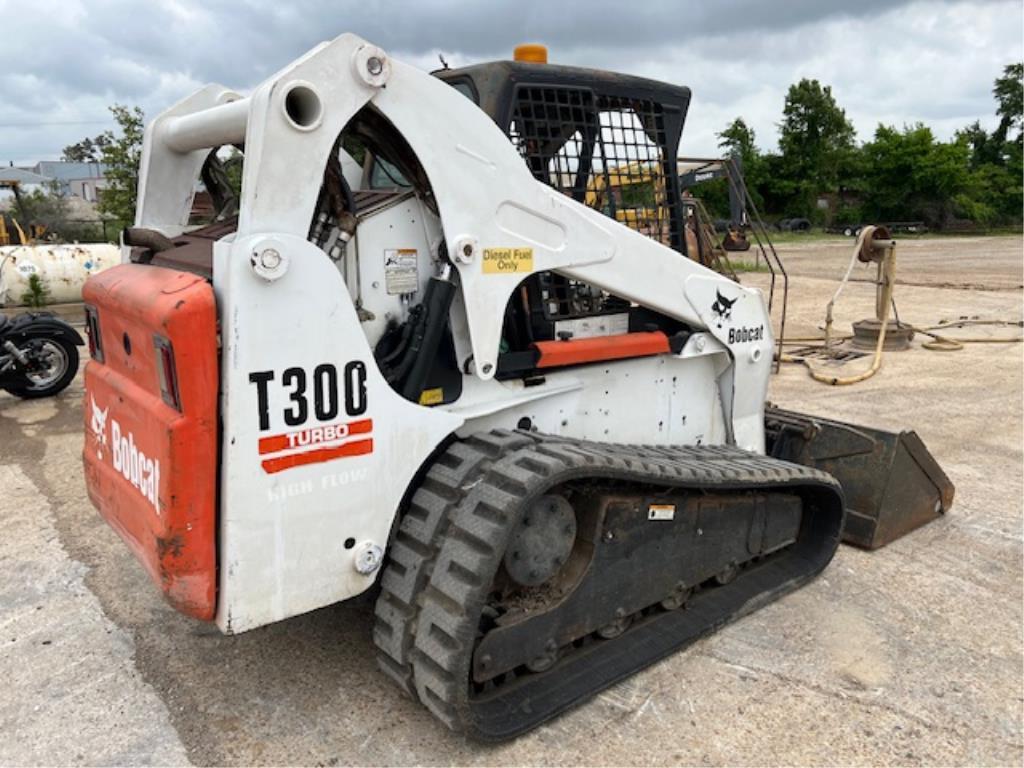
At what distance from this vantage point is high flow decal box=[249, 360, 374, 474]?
247 centimetres

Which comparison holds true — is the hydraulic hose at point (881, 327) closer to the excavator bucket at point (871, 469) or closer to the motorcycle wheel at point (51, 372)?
the excavator bucket at point (871, 469)

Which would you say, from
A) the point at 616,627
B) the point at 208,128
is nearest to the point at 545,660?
the point at 616,627

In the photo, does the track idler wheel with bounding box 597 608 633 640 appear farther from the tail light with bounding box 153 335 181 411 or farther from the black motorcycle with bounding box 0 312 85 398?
the black motorcycle with bounding box 0 312 85 398

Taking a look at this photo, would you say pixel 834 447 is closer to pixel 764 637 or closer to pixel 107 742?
pixel 764 637

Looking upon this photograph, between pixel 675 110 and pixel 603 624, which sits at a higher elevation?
pixel 675 110

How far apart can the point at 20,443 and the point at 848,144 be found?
58.6 m

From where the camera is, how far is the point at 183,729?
114 inches

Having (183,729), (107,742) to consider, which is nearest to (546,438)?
(183,729)

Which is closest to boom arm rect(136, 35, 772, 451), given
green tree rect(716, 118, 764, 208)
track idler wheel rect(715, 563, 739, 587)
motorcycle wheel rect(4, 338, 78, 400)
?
track idler wheel rect(715, 563, 739, 587)

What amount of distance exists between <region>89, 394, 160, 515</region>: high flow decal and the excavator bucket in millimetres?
3418

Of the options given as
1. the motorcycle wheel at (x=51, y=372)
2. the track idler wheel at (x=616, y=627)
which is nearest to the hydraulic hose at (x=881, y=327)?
the track idler wheel at (x=616, y=627)

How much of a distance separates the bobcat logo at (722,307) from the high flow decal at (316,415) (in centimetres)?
199

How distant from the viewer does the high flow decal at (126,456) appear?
2.62 meters

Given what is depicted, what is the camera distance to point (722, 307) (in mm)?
3986
